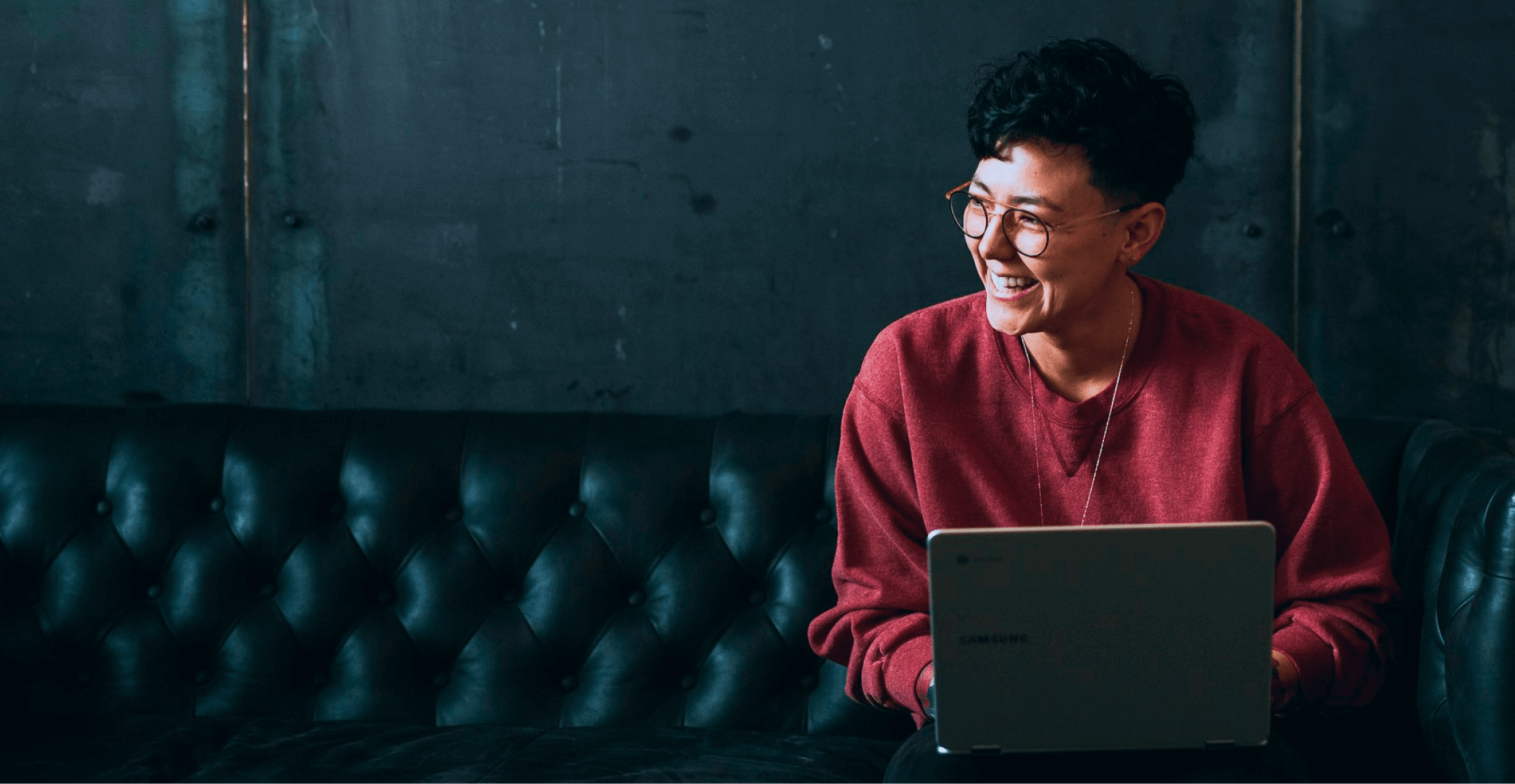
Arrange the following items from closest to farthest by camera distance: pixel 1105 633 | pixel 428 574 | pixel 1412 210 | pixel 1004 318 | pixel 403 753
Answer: pixel 1105 633 → pixel 1004 318 → pixel 403 753 → pixel 428 574 → pixel 1412 210

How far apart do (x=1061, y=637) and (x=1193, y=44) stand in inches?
51.3

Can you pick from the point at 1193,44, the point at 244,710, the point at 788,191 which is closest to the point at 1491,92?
the point at 1193,44

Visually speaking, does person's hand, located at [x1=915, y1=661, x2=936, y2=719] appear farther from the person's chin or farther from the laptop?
the person's chin

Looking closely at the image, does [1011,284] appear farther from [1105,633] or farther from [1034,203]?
[1105,633]

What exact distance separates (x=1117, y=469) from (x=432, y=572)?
3.10 ft

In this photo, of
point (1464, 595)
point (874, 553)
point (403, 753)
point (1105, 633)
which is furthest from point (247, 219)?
point (1464, 595)

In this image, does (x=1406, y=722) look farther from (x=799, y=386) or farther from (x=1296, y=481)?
(x=799, y=386)

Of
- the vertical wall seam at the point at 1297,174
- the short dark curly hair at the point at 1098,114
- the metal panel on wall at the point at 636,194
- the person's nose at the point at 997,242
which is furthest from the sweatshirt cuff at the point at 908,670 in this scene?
the vertical wall seam at the point at 1297,174

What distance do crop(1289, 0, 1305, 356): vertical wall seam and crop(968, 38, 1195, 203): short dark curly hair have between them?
0.72 m

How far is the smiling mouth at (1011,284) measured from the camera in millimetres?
1255

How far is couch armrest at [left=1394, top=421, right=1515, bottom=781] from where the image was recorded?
1139mm

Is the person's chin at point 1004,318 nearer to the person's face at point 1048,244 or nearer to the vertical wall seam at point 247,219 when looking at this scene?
→ the person's face at point 1048,244

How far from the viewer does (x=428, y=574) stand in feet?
5.20

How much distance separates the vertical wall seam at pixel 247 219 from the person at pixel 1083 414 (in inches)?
48.3
